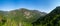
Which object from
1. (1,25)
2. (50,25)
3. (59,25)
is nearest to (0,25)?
(1,25)

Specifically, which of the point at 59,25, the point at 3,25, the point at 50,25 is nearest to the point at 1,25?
the point at 3,25

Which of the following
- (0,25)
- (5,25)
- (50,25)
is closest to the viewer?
(0,25)

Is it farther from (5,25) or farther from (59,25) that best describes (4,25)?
(59,25)

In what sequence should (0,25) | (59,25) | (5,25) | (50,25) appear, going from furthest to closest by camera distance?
(50,25) → (59,25) → (5,25) → (0,25)

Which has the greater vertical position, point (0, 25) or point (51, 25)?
point (0, 25)

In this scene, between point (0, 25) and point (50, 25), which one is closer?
point (0, 25)

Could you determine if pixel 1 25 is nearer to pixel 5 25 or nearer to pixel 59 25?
pixel 5 25

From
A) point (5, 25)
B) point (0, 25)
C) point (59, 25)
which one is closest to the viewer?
point (0, 25)

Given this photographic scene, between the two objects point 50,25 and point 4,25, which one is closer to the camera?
point 4,25
